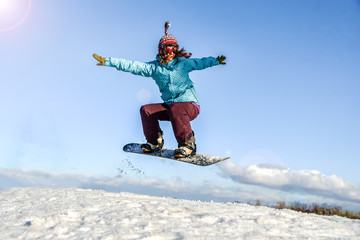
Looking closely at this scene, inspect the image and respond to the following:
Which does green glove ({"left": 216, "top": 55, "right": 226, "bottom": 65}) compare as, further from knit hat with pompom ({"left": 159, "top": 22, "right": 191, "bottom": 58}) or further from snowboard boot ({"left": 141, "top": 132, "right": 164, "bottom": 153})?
snowboard boot ({"left": 141, "top": 132, "right": 164, "bottom": 153})

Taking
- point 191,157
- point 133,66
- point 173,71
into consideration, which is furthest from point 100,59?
point 191,157

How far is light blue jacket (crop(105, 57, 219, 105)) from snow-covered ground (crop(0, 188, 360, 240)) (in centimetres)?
277

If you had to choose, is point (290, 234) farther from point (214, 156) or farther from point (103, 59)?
point (103, 59)

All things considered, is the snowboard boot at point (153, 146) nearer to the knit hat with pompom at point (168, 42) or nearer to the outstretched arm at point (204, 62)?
the outstretched arm at point (204, 62)

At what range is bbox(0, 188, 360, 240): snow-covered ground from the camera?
7.98ft

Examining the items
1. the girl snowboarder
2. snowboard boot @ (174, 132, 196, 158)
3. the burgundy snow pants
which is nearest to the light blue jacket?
the girl snowboarder

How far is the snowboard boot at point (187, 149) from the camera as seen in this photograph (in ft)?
18.3

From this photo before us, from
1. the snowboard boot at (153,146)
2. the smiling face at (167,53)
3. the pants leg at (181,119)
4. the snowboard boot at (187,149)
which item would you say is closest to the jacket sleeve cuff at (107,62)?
the smiling face at (167,53)

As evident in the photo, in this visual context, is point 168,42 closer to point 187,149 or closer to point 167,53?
point 167,53

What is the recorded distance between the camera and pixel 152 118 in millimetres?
6027

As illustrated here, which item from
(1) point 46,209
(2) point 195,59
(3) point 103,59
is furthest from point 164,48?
(1) point 46,209

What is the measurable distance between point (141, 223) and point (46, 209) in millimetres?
1141

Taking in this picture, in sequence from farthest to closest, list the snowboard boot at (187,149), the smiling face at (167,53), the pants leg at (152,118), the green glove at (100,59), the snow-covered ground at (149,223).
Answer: the pants leg at (152,118), the smiling face at (167,53), the green glove at (100,59), the snowboard boot at (187,149), the snow-covered ground at (149,223)

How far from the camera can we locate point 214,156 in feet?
19.5
